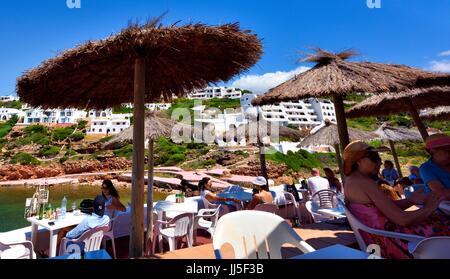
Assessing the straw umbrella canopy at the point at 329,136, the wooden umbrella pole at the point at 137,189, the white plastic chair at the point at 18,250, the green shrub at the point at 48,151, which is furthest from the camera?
the green shrub at the point at 48,151

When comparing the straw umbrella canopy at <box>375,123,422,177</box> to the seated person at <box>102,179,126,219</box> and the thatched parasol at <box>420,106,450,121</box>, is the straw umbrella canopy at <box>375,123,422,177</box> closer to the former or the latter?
the thatched parasol at <box>420,106,450,121</box>

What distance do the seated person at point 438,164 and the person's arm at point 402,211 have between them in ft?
2.05

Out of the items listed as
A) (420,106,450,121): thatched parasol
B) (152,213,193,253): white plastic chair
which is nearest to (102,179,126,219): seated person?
(152,213,193,253): white plastic chair

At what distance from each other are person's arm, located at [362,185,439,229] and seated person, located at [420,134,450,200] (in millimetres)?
625

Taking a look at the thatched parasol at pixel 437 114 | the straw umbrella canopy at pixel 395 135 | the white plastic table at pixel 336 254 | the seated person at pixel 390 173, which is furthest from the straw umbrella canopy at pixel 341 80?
the thatched parasol at pixel 437 114

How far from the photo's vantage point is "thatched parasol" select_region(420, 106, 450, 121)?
8.88 m

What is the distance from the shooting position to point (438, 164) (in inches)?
91.3

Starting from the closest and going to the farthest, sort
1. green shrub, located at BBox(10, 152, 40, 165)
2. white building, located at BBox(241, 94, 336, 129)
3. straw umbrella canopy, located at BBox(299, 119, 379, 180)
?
1. straw umbrella canopy, located at BBox(299, 119, 379, 180)
2. green shrub, located at BBox(10, 152, 40, 165)
3. white building, located at BBox(241, 94, 336, 129)

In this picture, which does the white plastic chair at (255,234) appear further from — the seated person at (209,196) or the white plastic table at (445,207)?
the seated person at (209,196)

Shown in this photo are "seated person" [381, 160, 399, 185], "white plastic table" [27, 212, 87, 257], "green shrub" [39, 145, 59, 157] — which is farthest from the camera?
"green shrub" [39, 145, 59, 157]

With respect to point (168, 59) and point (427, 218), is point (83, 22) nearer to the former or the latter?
point (168, 59)

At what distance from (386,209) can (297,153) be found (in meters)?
27.7

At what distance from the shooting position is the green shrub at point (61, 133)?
4694 cm
